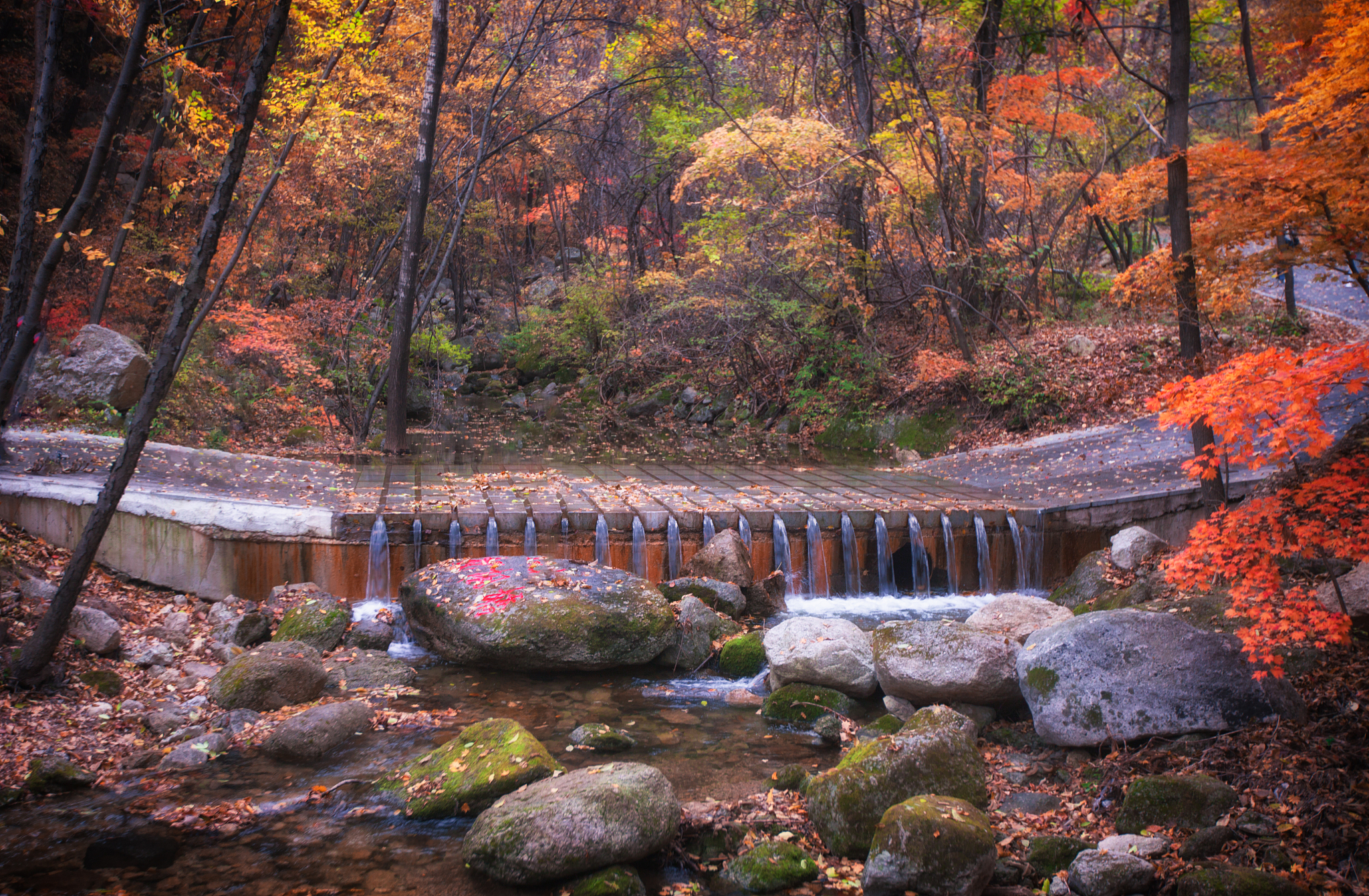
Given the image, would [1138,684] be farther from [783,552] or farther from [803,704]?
[783,552]

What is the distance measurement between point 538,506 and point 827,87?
549 inches

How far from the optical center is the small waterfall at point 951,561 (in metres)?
9.20

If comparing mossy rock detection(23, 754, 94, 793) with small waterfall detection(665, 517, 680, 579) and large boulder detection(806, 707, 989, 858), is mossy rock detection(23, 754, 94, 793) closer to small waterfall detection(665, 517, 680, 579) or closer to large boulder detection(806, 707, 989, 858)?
large boulder detection(806, 707, 989, 858)

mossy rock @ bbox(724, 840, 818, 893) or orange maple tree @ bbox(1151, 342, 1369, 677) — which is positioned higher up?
orange maple tree @ bbox(1151, 342, 1369, 677)

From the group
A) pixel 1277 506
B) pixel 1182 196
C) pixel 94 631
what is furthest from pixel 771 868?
pixel 1182 196

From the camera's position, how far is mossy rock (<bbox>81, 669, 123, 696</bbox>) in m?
5.62

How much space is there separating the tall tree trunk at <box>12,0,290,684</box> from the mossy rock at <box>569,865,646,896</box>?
3807 mm

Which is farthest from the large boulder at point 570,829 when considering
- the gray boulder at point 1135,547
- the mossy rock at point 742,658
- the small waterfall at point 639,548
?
the gray boulder at point 1135,547

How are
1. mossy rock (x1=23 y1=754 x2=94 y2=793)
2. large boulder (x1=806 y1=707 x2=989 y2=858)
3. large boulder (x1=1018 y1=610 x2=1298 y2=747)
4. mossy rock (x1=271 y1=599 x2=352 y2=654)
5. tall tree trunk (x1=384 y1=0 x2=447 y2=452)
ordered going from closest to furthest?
large boulder (x1=806 y1=707 x2=989 y2=858), mossy rock (x1=23 y1=754 x2=94 y2=793), large boulder (x1=1018 y1=610 x2=1298 y2=747), mossy rock (x1=271 y1=599 x2=352 y2=654), tall tree trunk (x1=384 y1=0 x2=447 y2=452)

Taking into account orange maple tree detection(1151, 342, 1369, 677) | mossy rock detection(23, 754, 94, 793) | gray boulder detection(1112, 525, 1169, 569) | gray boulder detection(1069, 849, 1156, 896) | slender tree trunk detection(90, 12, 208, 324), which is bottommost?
gray boulder detection(1069, 849, 1156, 896)

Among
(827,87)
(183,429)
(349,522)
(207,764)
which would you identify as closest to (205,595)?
(349,522)

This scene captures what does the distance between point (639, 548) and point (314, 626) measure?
10.6 feet

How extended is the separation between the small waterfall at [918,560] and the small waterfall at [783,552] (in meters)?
1.41

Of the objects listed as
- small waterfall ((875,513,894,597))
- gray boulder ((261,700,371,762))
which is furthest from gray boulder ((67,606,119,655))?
small waterfall ((875,513,894,597))
